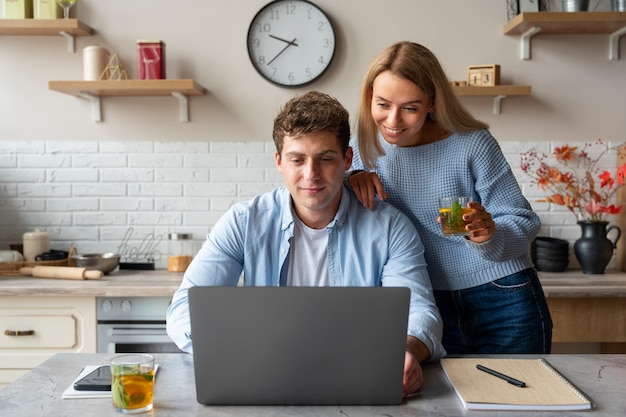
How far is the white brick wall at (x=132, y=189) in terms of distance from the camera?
379cm

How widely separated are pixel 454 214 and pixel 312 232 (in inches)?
16.5

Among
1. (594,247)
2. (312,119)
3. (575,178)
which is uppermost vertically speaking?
(312,119)

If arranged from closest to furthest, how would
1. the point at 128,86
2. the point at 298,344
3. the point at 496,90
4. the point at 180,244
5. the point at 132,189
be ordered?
the point at 298,344 < the point at 128,86 < the point at 496,90 < the point at 180,244 < the point at 132,189

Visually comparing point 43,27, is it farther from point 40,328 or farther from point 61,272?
point 40,328

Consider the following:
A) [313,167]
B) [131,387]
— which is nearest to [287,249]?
[313,167]

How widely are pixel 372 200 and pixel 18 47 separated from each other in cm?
262

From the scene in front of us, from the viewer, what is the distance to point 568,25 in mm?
3559

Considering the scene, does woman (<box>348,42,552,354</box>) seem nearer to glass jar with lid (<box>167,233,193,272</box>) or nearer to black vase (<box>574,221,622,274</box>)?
black vase (<box>574,221,622,274</box>)

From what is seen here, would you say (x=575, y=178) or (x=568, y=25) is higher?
(x=568, y=25)

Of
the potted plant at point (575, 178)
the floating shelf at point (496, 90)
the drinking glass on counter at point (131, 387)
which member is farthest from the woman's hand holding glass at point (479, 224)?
the potted plant at point (575, 178)

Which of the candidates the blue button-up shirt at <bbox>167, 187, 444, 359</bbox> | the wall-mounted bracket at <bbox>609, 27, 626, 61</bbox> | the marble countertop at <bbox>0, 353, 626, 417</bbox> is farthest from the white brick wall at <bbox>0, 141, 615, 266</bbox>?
the marble countertop at <bbox>0, 353, 626, 417</bbox>

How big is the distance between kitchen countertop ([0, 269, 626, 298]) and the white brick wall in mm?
502

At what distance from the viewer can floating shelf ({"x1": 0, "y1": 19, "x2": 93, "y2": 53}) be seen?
3527 mm

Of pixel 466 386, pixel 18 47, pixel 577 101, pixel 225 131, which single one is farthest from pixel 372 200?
pixel 18 47
